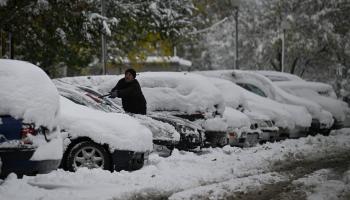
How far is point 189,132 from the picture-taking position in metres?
13.5

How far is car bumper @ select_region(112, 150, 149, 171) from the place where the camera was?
409 inches

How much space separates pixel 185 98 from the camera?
14.6 meters

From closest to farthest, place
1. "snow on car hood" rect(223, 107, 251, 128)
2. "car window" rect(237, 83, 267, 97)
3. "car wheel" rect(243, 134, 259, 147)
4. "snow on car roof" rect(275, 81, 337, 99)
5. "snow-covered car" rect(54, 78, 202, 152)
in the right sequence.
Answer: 1. "snow-covered car" rect(54, 78, 202, 152)
2. "snow on car hood" rect(223, 107, 251, 128)
3. "car wheel" rect(243, 134, 259, 147)
4. "car window" rect(237, 83, 267, 97)
5. "snow on car roof" rect(275, 81, 337, 99)

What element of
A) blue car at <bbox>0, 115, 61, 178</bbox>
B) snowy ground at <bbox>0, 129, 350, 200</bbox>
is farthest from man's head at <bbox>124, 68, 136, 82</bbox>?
blue car at <bbox>0, 115, 61, 178</bbox>

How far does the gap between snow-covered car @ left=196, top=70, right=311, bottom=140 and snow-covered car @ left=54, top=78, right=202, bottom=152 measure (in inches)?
135

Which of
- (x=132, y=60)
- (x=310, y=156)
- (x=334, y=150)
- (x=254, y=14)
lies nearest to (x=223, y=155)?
(x=310, y=156)

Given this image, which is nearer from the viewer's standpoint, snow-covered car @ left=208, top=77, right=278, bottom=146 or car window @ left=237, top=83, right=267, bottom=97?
snow-covered car @ left=208, top=77, right=278, bottom=146

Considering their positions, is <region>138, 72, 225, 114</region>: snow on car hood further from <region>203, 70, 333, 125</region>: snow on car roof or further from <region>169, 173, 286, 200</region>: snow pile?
<region>203, 70, 333, 125</region>: snow on car roof

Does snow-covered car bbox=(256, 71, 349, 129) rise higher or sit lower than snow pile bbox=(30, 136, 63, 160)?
lower

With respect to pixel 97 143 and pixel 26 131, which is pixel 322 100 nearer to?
pixel 97 143

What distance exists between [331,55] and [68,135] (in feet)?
117

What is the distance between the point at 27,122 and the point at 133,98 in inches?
205

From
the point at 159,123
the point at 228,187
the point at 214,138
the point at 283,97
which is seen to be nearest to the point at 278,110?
the point at 283,97

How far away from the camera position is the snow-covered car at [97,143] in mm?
10336
